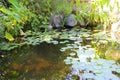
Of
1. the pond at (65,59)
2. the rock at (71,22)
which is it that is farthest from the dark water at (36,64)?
the rock at (71,22)

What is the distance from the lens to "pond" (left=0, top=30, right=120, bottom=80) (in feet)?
11.6

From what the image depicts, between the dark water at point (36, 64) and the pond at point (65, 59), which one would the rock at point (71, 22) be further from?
the dark water at point (36, 64)

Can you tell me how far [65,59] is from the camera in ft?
13.8

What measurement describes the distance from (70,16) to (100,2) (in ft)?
3.86

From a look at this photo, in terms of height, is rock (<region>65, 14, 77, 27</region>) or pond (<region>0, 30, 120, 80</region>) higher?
rock (<region>65, 14, 77, 27</region>)

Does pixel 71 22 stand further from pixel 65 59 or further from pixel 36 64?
pixel 36 64

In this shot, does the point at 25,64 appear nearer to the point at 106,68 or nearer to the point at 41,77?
the point at 41,77

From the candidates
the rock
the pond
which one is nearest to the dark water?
the pond

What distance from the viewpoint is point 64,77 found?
3.47 meters

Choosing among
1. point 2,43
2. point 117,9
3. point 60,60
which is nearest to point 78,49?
point 60,60

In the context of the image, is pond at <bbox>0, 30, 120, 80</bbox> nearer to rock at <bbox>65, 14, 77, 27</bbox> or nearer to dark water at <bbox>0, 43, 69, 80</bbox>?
dark water at <bbox>0, 43, 69, 80</bbox>

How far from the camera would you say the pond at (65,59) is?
3525 mm

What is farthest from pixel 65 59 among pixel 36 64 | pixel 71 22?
pixel 71 22

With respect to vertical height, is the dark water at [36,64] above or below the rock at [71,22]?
below
